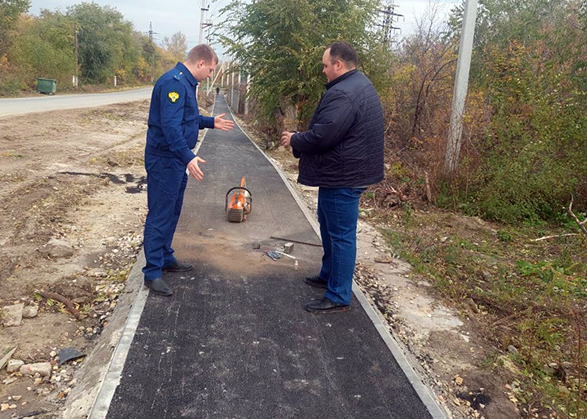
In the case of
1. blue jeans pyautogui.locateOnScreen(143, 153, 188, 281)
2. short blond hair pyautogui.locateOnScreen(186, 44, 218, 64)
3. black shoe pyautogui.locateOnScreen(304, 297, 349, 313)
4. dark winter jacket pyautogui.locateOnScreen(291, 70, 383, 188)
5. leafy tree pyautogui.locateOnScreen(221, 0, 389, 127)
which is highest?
leafy tree pyautogui.locateOnScreen(221, 0, 389, 127)

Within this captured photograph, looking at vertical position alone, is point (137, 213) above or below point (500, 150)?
below

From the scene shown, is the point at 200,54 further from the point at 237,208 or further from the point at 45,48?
the point at 45,48

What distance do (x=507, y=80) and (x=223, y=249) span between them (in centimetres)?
635

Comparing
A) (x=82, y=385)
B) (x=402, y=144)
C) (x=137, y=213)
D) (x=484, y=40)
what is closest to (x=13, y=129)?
(x=137, y=213)

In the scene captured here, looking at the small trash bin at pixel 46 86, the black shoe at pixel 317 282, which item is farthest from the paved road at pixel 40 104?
the black shoe at pixel 317 282

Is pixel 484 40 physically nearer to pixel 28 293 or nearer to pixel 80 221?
pixel 80 221

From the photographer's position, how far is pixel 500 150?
26.5 feet

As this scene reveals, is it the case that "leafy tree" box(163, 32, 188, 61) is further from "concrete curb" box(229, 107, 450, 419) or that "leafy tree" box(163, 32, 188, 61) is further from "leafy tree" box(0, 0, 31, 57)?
"concrete curb" box(229, 107, 450, 419)

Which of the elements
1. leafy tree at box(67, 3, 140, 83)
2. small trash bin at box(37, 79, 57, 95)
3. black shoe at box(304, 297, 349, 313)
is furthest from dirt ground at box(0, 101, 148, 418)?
leafy tree at box(67, 3, 140, 83)

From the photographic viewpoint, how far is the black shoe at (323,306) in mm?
4215

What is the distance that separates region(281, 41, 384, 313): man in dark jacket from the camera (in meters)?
3.86

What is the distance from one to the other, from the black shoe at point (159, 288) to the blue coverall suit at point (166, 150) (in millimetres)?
48

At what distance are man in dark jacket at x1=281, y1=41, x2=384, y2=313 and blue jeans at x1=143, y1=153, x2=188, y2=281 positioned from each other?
3.58 ft

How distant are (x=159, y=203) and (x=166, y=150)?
491 mm
